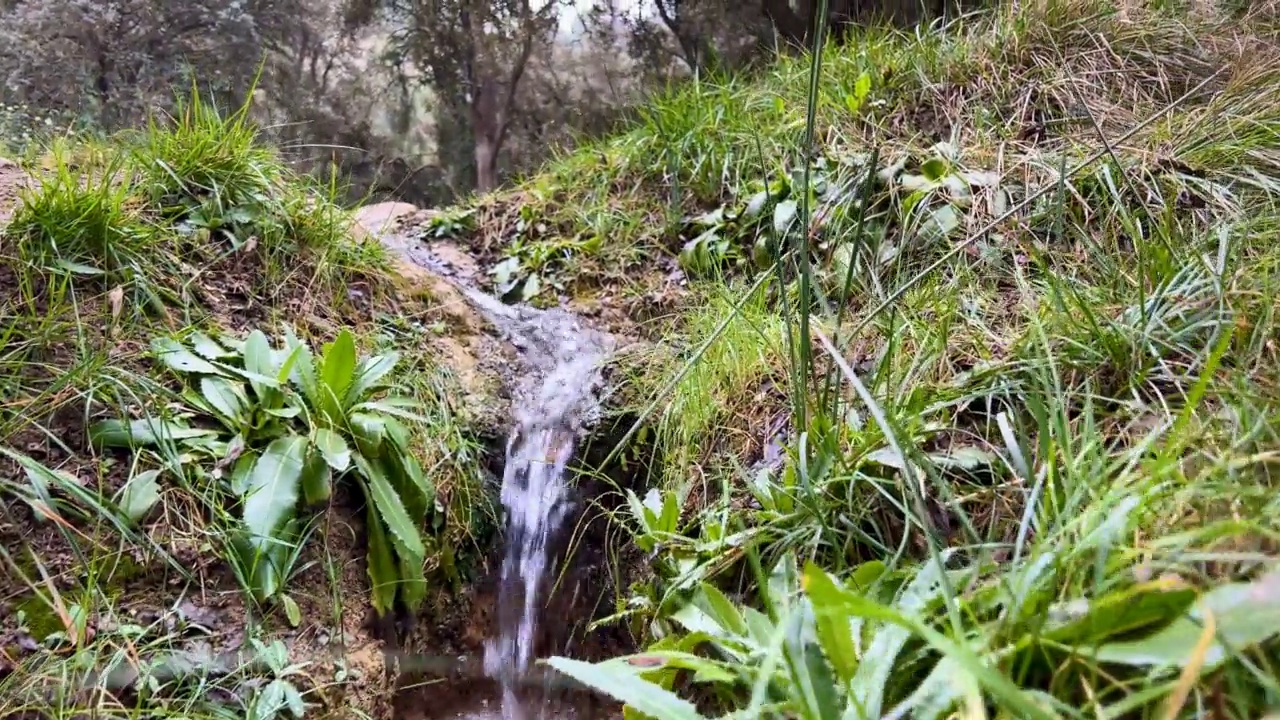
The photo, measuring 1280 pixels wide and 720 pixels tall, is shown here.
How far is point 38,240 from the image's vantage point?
169cm

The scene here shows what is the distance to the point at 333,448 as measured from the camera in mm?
1566

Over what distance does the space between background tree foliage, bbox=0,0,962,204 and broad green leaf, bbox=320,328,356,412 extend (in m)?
1.99

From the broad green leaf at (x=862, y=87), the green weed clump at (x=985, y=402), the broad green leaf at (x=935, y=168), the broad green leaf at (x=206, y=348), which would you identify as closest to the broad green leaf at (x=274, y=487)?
the broad green leaf at (x=206, y=348)

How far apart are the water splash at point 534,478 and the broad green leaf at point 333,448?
25.4 inches

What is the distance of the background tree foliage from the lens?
3494 mm

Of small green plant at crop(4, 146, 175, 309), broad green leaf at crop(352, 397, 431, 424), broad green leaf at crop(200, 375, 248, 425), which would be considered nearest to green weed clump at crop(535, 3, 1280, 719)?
broad green leaf at crop(352, 397, 431, 424)

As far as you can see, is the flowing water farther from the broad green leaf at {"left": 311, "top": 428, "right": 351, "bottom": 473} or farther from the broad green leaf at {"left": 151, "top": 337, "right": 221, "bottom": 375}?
the broad green leaf at {"left": 151, "top": 337, "right": 221, "bottom": 375}

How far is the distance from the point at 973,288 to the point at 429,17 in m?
6.06

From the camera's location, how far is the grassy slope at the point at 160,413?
129 centimetres

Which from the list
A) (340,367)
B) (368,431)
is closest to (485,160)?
(340,367)

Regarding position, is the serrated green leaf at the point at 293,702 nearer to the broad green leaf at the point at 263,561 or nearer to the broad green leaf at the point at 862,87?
the broad green leaf at the point at 263,561

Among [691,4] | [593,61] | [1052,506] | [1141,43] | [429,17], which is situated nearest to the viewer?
[1052,506]

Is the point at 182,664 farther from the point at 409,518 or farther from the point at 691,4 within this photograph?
the point at 691,4

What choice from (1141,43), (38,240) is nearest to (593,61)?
(1141,43)
